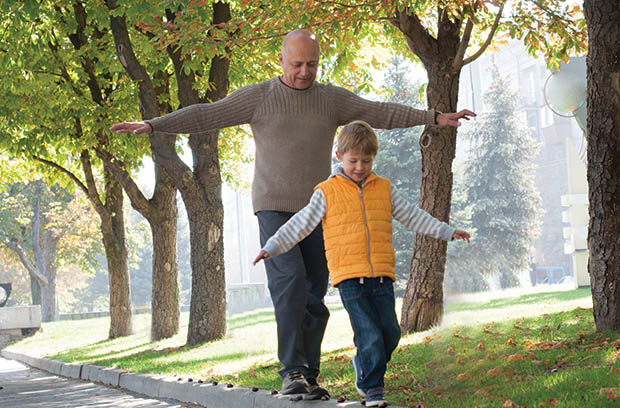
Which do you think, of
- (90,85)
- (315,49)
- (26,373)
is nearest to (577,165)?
(90,85)

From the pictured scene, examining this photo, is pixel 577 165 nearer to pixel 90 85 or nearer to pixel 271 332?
pixel 271 332

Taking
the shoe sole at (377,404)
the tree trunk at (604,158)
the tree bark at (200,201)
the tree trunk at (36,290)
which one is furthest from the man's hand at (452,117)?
the tree trunk at (36,290)

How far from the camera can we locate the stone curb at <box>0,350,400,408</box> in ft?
17.9

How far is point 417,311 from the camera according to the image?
32.7ft

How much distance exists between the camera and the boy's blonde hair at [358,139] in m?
4.84

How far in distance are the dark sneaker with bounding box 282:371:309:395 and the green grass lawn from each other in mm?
476

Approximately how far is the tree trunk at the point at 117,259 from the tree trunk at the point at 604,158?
530 inches

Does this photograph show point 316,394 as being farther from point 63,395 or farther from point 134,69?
point 134,69

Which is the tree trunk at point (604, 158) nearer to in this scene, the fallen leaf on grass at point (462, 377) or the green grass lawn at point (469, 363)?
the green grass lawn at point (469, 363)

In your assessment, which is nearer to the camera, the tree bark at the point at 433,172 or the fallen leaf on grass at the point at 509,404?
the fallen leaf on grass at the point at 509,404

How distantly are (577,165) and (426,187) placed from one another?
46.9 ft

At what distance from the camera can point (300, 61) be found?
17.4ft

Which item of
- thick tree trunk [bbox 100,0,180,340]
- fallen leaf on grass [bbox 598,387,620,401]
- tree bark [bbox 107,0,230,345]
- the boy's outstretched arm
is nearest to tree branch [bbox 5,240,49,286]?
thick tree trunk [bbox 100,0,180,340]

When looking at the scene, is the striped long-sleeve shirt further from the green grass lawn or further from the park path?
the park path
